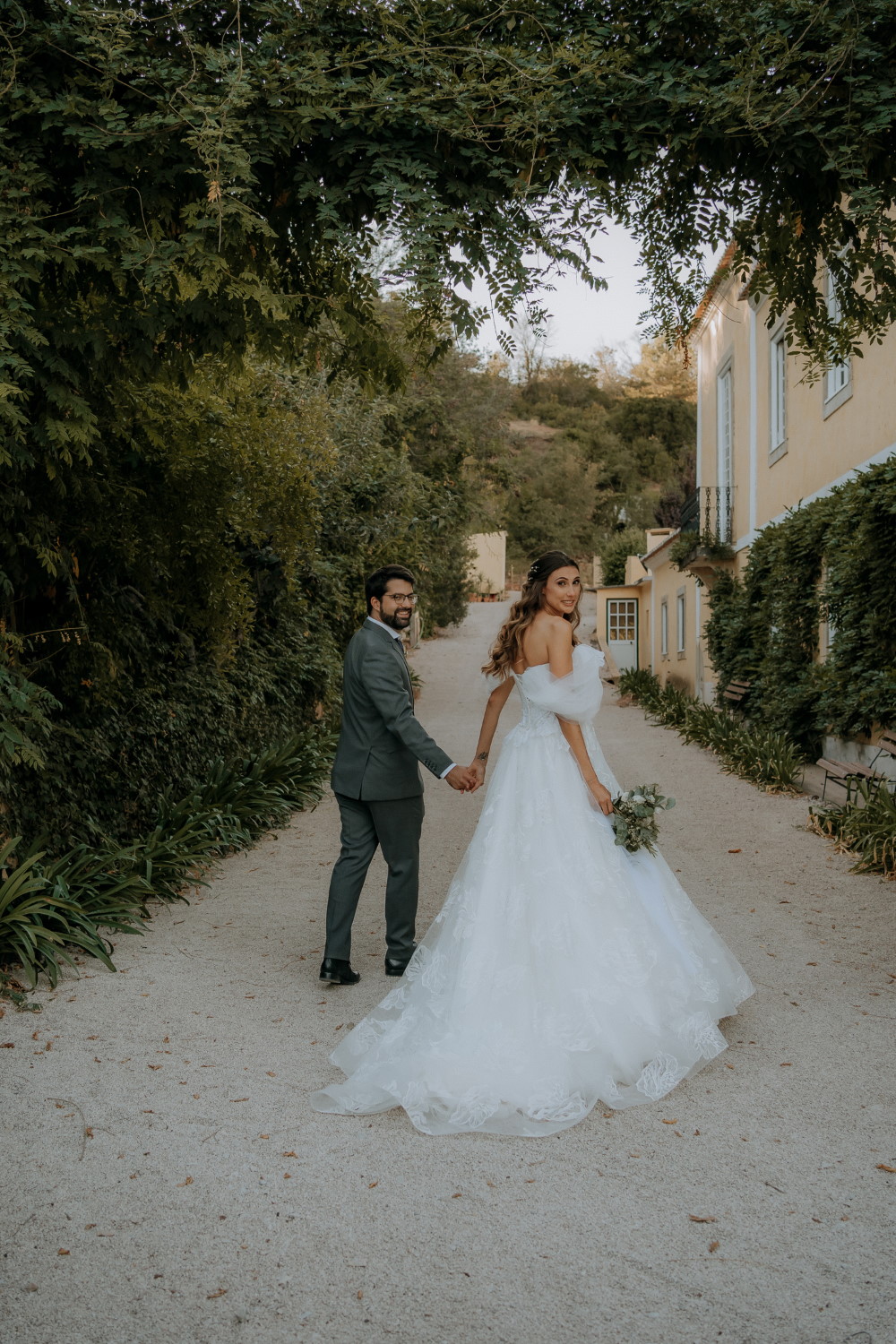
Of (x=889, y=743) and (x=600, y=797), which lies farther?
(x=889, y=743)

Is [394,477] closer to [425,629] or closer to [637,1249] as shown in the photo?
[637,1249]

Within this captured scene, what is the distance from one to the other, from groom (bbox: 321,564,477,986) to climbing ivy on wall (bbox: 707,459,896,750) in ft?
16.9

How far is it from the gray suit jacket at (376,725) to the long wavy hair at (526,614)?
57 cm

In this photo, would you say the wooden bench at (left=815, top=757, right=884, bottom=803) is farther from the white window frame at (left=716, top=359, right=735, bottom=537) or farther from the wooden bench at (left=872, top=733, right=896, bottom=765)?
the white window frame at (left=716, top=359, right=735, bottom=537)

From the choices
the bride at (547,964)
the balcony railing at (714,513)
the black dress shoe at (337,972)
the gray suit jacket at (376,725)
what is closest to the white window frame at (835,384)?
the balcony railing at (714,513)

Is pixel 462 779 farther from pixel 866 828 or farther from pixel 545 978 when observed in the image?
pixel 866 828

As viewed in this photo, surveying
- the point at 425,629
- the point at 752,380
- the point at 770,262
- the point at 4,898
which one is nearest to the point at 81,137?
the point at 770,262

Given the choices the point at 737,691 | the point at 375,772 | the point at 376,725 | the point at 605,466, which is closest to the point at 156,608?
the point at 376,725

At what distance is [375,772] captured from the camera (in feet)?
16.1

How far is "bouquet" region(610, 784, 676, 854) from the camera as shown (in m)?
4.09

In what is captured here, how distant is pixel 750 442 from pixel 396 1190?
A: 1458 centimetres

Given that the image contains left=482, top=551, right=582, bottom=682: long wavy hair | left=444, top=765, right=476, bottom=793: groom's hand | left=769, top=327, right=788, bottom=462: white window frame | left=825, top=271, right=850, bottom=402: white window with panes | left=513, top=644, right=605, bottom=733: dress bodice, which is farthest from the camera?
left=769, top=327, right=788, bottom=462: white window frame

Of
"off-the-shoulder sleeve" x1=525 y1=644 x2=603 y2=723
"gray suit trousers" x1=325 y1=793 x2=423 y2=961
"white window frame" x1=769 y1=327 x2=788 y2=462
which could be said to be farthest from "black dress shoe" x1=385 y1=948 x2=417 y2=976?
"white window frame" x1=769 y1=327 x2=788 y2=462

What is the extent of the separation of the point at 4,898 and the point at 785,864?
5275mm
